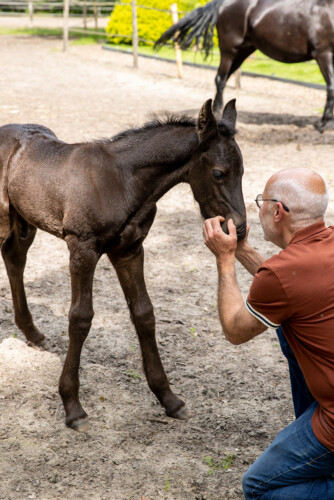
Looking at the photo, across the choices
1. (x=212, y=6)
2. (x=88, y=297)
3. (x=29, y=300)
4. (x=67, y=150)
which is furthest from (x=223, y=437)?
(x=212, y=6)

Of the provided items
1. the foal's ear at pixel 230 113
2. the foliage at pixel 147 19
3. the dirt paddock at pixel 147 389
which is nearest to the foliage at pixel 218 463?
the dirt paddock at pixel 147 389

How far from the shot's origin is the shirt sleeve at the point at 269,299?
242cm

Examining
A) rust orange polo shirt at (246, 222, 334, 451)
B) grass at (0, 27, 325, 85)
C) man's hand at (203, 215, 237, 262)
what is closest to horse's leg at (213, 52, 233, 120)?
grass at (0, 27, 325, 85)

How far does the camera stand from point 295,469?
254cm

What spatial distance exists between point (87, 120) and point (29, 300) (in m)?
6.06

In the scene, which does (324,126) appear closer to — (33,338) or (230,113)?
(230,113)

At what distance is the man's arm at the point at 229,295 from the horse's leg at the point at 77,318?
733mm

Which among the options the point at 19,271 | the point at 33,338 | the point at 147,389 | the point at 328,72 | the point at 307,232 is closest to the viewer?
the point at 307,232

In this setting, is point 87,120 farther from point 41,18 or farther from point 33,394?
point 41,18

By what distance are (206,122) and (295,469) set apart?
1669 mm

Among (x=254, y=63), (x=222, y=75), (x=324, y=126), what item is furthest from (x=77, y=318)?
(x=254, y=63)

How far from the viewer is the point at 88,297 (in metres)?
3.39

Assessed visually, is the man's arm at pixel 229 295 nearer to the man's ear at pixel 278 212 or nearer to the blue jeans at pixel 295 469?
the man's ear at pixel 278 212

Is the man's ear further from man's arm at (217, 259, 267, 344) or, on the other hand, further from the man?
man's arm at (217, 259, 267, 344)
